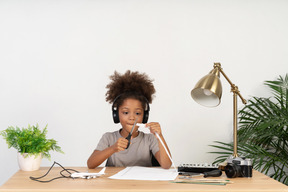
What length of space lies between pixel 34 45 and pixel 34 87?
1.39ft

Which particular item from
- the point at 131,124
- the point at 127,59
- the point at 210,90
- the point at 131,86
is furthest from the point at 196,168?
the point at 127,59

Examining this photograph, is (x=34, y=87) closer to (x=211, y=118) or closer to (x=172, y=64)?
(x=172, y=64)

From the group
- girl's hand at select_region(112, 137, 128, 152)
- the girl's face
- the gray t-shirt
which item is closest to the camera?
girl's hand at select_region(112, 137, 128, 152)

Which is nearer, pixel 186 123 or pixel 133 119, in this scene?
pixel 133 119

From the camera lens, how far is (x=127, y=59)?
144 inches

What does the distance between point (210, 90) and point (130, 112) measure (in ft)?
2.10

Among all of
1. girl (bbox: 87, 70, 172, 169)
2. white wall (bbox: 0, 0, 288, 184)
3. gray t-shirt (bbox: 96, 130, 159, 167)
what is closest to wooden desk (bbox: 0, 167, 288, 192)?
girl (bbox: 87, 70, 172, 169)

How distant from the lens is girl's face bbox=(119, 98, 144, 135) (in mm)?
2316

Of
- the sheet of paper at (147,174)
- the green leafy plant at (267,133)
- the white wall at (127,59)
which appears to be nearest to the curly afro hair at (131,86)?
the sheet of paper at (147,174)

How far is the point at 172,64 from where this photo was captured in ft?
12.0

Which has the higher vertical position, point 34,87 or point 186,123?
point 34,87

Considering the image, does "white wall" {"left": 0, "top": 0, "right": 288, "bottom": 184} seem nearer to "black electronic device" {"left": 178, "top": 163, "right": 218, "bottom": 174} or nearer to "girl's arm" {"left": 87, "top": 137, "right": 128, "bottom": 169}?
"girl's arm" {"left": 87, "top": 137, "right": 128, "bottom": 169}

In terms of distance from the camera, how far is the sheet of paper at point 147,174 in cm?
177

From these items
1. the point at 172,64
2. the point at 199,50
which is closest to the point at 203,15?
the point at 199,50
